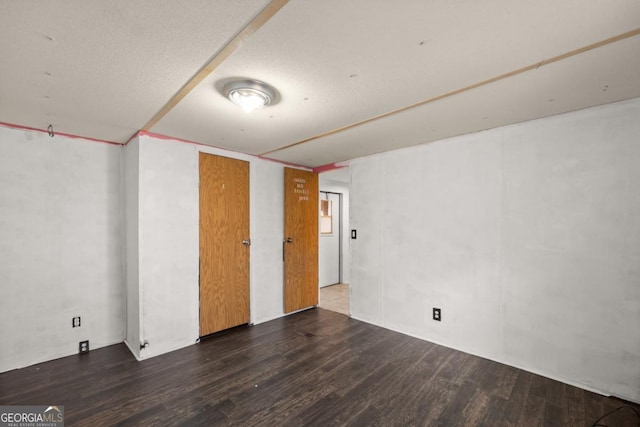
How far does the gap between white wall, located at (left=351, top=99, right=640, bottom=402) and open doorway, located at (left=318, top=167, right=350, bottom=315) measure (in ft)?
6.53

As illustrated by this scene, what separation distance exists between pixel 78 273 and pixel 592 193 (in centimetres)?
492

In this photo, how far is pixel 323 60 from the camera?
1.55 metres

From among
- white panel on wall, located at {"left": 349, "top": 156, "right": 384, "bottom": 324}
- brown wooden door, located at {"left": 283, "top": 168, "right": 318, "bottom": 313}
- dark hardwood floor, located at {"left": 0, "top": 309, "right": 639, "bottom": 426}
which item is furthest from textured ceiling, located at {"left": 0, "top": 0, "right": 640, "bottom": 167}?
dark hardwood floor, located at {"left": 0, "top": 309, "right": 639, "bottom": 426}

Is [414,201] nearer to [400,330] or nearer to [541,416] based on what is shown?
[400,330]

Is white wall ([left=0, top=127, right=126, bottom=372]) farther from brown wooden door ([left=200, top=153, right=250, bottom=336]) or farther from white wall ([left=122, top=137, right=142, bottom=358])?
brown wooden door ([left=200, top=153, right=250, bottom=336])

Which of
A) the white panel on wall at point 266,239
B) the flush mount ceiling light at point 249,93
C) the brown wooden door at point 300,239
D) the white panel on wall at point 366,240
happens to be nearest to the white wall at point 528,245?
the white panel on wall at point 366,240

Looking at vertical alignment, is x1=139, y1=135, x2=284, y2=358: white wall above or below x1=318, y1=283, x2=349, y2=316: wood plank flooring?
above

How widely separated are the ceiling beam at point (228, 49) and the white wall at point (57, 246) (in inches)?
60.8

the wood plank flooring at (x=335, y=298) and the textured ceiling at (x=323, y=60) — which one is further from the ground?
the textured ceiling at (x=323, y=60)

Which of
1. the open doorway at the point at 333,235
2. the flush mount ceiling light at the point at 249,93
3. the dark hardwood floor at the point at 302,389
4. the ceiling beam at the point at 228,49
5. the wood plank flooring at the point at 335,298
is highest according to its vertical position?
the ceiling beam at the point at 228,49

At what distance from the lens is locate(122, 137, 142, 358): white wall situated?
9.27 ft

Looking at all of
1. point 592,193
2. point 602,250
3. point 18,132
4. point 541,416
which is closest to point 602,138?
point 592,193

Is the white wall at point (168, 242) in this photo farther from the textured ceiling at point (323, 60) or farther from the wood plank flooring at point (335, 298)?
the wood plank flooring at point (335, 298)

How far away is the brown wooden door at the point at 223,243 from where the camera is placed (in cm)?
330
